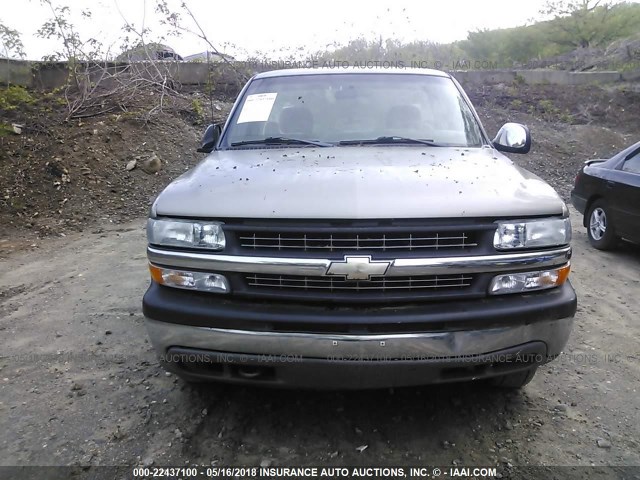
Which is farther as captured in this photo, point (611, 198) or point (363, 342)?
point (611, 198)

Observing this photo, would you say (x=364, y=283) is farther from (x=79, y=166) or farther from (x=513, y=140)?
(x=79, y=166)

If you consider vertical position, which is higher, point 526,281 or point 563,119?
point 526,281

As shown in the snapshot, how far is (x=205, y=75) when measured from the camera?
41.1ft

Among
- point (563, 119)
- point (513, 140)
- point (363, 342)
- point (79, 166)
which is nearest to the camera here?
point (363, 342)

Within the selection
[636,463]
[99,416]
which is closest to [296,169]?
[99,416]

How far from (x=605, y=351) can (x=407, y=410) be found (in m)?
1.69

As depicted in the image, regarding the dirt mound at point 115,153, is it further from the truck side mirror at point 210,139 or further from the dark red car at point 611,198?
the truck side mirror at point 210,139

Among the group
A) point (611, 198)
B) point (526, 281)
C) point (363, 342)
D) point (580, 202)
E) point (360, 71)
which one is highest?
point (360, 71)

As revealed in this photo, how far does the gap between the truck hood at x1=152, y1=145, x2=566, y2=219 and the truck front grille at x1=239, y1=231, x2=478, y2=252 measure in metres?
0.09

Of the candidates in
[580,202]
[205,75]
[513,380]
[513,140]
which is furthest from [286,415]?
[205,75]

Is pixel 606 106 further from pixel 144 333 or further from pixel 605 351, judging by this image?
pixel 144 333

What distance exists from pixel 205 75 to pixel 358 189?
11044 millimetres

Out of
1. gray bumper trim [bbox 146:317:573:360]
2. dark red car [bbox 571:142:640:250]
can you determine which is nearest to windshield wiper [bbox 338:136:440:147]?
gray bumper trim [bbox 146:317:573:360]

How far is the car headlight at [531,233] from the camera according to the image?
2410 millimetres
